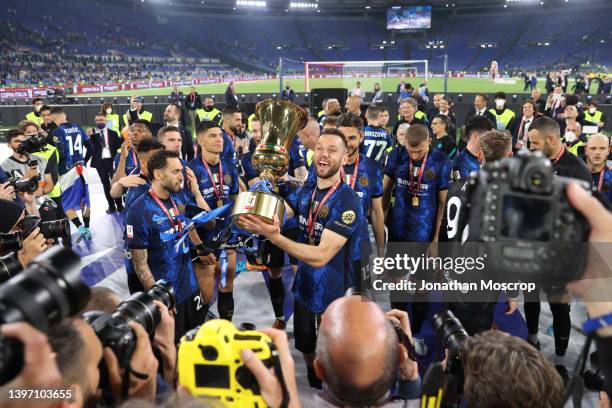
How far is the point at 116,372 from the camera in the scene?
1628 millimetres

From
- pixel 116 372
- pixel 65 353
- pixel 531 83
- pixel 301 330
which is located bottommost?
pixel 301 330

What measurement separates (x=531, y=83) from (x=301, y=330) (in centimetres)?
3231

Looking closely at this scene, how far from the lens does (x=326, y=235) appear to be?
294cm

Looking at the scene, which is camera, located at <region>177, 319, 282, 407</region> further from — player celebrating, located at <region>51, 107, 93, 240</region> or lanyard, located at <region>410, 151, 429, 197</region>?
player celebrating, located at <region>51, 107, 93, 240</region>

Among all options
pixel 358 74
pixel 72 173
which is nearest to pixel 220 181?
pixel 72 173

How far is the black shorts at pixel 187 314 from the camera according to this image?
363cm

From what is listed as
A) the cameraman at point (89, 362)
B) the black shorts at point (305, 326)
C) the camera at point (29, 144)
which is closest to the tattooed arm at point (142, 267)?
the black shorts at point (305, 326)

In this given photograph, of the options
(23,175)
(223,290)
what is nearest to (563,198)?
(223,290)

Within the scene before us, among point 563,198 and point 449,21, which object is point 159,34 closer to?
point 449,21

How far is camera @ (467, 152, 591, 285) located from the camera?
130 cm

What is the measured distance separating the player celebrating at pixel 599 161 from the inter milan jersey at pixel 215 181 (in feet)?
11.9

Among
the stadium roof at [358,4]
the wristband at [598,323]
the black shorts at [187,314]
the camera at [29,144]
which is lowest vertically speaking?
the black shorts at [187,314]

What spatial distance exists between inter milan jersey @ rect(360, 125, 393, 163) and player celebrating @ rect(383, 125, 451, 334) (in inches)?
66.8

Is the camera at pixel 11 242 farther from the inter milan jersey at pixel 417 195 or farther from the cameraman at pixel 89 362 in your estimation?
the inter milan jersey at pixel 417 195
